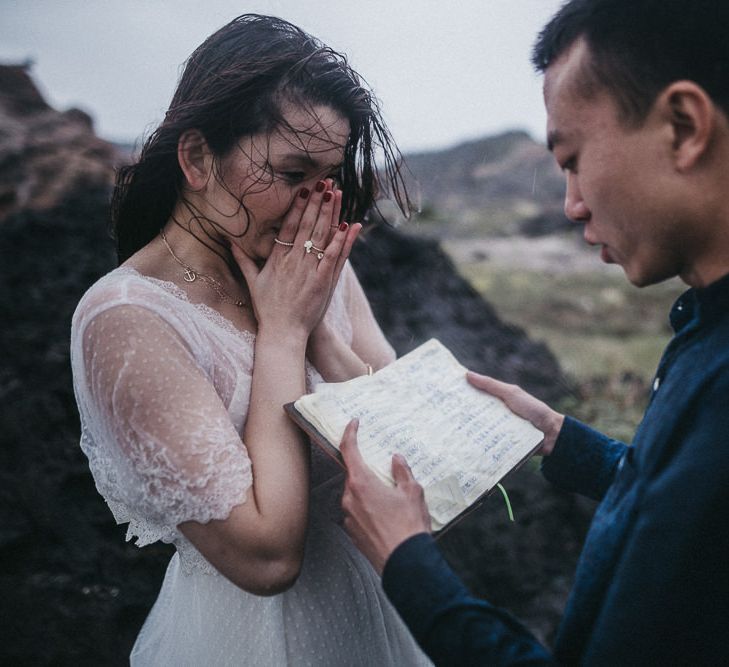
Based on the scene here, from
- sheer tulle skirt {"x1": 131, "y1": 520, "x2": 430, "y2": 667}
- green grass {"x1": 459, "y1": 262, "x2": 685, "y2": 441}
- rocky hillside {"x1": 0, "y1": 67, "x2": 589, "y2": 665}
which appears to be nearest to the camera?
sheer tulle skirt {"x1": 131, "y1": 520, "x2": 430, "y2": 667}

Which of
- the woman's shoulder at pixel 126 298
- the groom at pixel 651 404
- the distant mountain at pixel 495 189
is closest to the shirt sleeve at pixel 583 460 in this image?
the groom at pixel 651 404

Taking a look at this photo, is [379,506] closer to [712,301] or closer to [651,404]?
[651,404]

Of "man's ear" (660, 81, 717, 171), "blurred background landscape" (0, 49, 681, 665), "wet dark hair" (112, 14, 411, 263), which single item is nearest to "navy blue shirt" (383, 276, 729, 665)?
"man's ear" (660, 81, 717, 171)

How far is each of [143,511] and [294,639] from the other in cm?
57

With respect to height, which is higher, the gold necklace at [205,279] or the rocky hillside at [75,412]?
the gold necklace at [205,279]

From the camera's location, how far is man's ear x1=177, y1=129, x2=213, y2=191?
61.0 inches

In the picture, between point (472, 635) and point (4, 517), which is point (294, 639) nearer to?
point (472, 635)

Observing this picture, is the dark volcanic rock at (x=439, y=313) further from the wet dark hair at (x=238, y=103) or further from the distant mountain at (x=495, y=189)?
the distant mountain at (x=495, y=189)

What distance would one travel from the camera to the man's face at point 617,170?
104 cm

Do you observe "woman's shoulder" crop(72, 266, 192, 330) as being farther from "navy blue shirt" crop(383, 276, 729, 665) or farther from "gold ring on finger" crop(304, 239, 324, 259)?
"navy blue shirt" crop(383, 276, 729, 665)

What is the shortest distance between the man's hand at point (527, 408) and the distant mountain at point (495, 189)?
48.9ft

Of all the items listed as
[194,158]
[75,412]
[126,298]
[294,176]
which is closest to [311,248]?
[294,176]

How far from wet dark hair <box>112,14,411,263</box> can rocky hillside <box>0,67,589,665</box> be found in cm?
147

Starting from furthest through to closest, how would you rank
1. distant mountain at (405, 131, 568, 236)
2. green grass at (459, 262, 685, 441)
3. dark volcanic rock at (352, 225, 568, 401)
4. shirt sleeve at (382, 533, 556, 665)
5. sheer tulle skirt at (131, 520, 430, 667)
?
distant mountain at (405, 131, 568, 236)
green grass at (459, 262, 685, 441)
dark volcanic rock at (352, 225, 568, 401)
sheer tulle skirt at (131, 520, 430, 667)
shirt sleeve at (382, 533, 556, 665)
